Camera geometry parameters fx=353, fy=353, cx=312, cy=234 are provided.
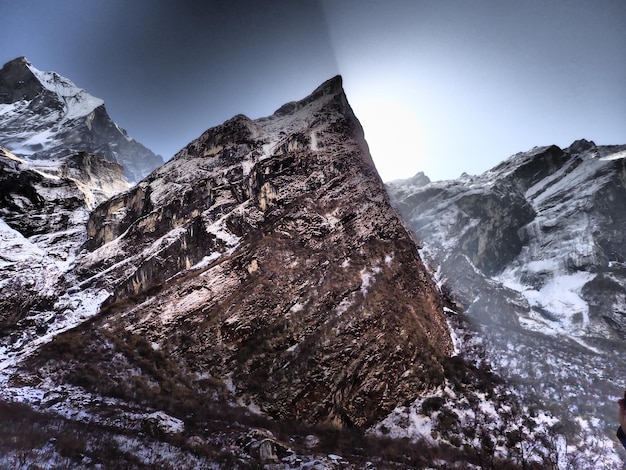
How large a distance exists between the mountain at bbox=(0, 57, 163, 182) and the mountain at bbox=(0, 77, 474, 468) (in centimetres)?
6347

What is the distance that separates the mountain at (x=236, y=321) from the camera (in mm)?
24453

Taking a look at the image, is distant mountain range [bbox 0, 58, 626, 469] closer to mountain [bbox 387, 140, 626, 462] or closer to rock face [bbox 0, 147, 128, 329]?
rock face [bbox 0, 147, 128, 329]

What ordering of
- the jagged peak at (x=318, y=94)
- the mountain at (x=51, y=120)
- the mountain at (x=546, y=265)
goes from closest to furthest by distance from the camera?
1. the mountain at (x=546, y=265)
2. the jagged peak at (x=318, y=94)
3. the mountain at (x=51, y=120)

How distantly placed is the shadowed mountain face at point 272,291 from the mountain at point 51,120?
6381 centimetres

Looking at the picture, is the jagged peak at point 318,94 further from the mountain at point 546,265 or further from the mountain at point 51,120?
the mountain at point 51,120

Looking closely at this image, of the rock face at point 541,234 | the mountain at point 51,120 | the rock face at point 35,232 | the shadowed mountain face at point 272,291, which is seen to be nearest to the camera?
the shadowed mountain face at point 272,291

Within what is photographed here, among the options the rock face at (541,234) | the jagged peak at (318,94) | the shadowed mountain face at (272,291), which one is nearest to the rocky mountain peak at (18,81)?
the jagged peak at (318,94)

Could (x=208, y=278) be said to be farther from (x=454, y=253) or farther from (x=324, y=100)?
(x=454, y=253)

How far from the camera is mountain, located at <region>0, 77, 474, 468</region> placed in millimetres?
24453

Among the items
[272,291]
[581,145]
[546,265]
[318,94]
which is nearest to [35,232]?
[272,291]

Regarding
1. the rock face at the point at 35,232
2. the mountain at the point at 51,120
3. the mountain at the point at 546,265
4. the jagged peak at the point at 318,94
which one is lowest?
the mountain at the point at 546,265

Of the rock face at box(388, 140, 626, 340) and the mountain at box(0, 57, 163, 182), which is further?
the mountain at box(0, 57, 163, 182)

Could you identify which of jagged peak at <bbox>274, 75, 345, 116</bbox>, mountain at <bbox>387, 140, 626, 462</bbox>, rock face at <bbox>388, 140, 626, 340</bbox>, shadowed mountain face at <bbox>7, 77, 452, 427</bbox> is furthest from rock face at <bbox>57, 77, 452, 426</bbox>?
rock face at <bbox>388, 140, 626, 340</bbox>

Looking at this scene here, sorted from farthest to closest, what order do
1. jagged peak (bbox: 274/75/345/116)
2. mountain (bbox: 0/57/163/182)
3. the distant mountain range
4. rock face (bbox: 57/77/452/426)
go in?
1. mountain (bbox: 0/57/163/182)
2. jagged peak (bbox: 274/75/345/116)
3. rock face (bbox: 57/77/452/426)
4. the distant mountain range
